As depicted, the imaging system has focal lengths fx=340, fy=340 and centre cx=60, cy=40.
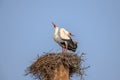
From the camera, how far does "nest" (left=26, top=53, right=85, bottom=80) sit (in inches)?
292

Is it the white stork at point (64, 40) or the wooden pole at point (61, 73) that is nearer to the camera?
the wooden pole at point (61, 73)

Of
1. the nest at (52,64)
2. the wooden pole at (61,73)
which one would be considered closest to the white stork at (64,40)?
the nest at (52,64)

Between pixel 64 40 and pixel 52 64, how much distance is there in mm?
1345

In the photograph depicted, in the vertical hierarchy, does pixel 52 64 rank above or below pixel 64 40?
below

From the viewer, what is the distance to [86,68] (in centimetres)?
763

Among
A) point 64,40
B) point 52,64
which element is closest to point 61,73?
point 52,64

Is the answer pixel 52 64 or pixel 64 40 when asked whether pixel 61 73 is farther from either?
pixel 64 40

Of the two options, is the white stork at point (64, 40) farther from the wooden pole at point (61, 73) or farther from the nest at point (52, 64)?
the wooden pole at point (61, 73)

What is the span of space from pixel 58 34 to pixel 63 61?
1398 mm

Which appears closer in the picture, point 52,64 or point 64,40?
point 52,64

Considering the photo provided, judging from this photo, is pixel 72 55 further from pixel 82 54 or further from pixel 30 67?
pixel 30 67

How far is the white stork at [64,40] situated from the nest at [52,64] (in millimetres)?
785

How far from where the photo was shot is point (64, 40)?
8.66m

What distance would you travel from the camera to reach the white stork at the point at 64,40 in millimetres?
8617
